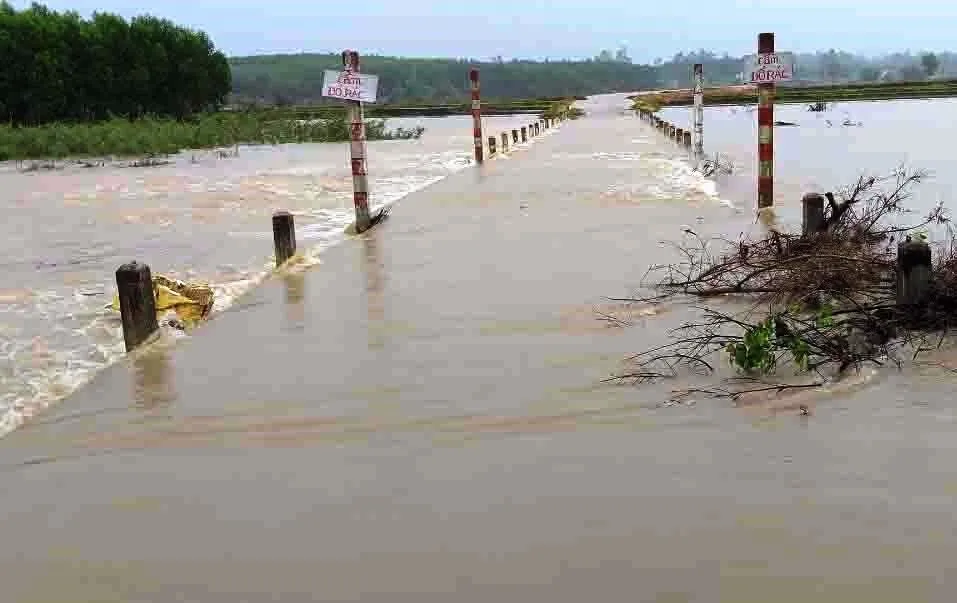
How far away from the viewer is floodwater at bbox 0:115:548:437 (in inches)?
297

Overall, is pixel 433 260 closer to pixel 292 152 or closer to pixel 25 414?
pixel 25 414

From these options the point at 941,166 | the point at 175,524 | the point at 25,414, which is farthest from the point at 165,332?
the point at 941,166

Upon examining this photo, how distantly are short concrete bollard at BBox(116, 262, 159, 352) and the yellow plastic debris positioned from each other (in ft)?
2.71

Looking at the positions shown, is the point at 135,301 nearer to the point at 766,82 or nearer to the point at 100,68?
the point at 766,82

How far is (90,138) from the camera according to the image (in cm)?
3388

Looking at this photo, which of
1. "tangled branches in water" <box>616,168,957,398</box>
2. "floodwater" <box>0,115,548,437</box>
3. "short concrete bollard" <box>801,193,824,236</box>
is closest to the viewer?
"tangled branches in water" <box>616,168,957,398</box>

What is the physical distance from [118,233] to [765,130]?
356 inches

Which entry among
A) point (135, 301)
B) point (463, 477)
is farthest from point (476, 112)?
point (463, 477)

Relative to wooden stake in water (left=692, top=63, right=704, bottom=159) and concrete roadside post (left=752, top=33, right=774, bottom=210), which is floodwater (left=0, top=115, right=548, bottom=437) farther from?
wooden stake in water (left=692, top=63, right=704, bottom=159)

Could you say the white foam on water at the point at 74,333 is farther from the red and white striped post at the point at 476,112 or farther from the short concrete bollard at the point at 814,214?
the red and white striped post at the point at 476,112

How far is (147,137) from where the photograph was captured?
3450 cm

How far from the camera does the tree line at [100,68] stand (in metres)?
48.6

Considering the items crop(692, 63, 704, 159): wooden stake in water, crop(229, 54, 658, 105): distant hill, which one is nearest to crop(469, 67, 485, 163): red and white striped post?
crop(692, 63, 704, 159): wooden stake in water

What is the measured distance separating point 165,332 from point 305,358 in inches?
65.8
